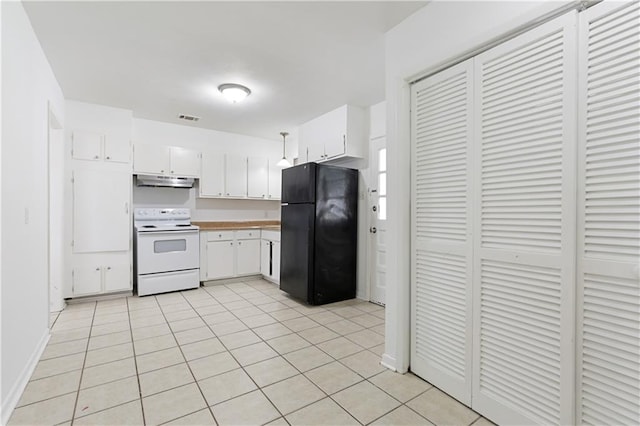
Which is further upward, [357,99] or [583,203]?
[357,99]

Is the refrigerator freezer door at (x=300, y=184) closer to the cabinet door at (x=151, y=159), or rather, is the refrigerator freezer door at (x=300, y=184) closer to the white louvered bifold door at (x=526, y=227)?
the cabinet door at (x=151, y=159)

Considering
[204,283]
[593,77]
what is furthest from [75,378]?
[593,77]

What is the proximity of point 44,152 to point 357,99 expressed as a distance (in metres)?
3.13

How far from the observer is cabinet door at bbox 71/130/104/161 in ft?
12.3

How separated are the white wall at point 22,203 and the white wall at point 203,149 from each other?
193 centimetres

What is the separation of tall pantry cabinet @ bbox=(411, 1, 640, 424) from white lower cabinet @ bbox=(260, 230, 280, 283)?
291 cm

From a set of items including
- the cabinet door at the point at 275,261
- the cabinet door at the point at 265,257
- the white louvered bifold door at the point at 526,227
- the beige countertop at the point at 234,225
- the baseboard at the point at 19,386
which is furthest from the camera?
the cabinet door at the point at 265,257

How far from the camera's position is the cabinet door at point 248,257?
496 cm

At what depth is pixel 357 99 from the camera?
370 cm

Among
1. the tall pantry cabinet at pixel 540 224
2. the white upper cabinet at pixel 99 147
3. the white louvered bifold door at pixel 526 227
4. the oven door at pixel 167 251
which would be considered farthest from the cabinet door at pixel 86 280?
the white louvered bifold door at pixel 526 227

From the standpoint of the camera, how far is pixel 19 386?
Answer: 189 cm

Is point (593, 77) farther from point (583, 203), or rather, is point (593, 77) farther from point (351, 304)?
point (351, 304)

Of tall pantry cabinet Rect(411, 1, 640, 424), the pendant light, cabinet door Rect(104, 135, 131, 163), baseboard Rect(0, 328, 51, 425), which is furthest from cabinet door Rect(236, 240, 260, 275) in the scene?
tall pantry cabinet Rect(411, 1, 640, 424)

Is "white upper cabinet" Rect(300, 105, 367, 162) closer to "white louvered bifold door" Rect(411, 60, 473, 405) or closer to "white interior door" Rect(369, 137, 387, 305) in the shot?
"white interior door" Rect(369, 137, 387, 305)
